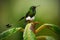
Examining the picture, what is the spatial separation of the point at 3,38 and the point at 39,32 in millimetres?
401

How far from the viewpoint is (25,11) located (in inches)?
60.9

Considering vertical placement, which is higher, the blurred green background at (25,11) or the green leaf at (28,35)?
the blurred green background at (25,11)

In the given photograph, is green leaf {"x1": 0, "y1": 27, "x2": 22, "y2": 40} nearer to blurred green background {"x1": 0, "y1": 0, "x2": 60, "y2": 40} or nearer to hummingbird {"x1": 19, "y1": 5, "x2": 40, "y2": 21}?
blurred green background {"x1": 0, "y1": 0, "x2": 60, "y2": 40}

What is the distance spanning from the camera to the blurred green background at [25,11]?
5.06 ft

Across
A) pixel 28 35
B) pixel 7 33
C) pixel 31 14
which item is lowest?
pixel 28 35

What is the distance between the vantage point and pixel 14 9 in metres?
1.56

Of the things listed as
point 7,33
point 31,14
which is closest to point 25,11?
point 31,14

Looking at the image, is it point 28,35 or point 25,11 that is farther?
point 25,11

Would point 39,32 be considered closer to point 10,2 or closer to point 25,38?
point 25,38

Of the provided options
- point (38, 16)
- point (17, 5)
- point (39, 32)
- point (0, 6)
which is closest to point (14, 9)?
point (17, 5)

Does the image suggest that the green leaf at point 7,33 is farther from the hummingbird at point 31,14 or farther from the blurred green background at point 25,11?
the hummingbird at point 31,14

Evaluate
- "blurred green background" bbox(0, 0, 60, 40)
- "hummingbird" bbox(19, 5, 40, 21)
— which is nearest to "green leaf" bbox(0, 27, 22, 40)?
"blurred green background" bbox(0, 0, 60, 40)

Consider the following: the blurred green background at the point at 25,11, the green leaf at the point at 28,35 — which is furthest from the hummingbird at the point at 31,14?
the green leaf at the point at 28,35

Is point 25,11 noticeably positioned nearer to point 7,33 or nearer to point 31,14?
point 31,14
